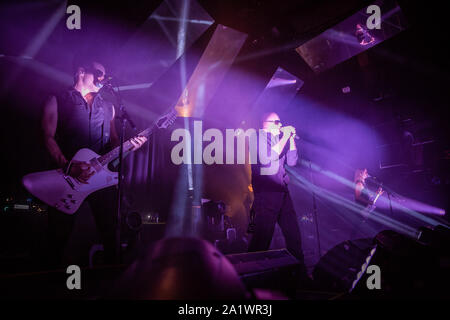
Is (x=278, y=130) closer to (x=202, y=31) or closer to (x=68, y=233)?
(x=202, y=31)

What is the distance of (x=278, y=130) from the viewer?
3133mm

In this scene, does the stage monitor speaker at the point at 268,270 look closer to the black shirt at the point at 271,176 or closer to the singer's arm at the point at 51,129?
the black shirt at the point at 271,176

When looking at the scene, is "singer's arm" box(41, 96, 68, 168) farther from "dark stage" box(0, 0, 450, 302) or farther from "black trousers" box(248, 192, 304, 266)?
"black trousers" box(248, 192, 304, 266)

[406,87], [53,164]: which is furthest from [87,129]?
[406,87]

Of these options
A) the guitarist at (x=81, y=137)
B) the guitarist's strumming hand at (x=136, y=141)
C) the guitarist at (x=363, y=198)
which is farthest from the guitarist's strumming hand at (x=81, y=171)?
the guitarist at (x=363, y=198)

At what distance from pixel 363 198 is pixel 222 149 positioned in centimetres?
344

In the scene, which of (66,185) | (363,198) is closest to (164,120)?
(66,185)

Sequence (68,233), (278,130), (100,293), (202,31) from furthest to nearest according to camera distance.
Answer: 1. (202,31)
2. (278,130)
3. (68,233)
4. (100,293)

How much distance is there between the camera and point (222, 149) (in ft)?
20.4

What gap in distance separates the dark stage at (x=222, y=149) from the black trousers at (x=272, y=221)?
0.05 ft

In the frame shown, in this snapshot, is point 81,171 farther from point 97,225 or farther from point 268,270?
point 268,270

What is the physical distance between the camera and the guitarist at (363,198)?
472 centimetres
